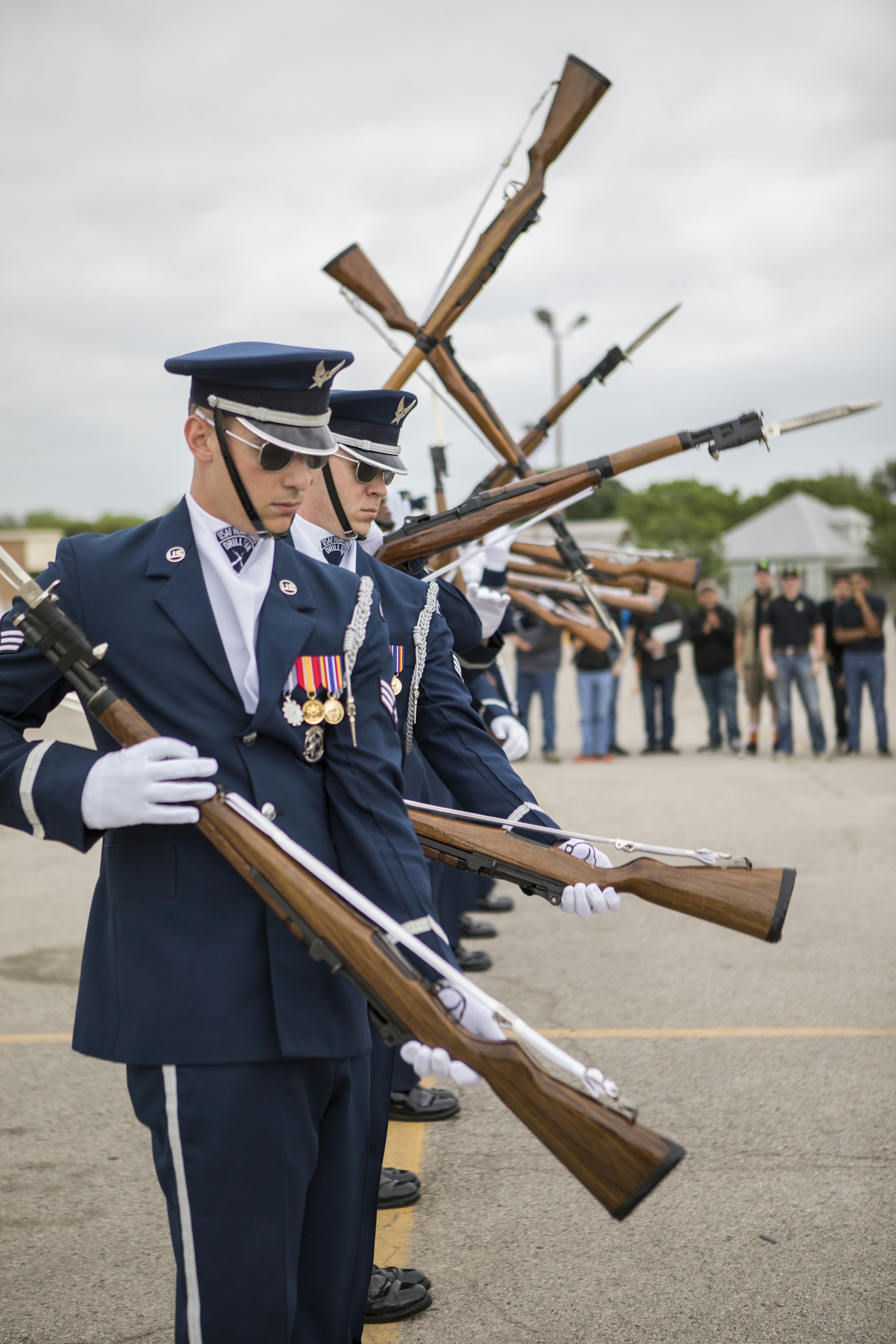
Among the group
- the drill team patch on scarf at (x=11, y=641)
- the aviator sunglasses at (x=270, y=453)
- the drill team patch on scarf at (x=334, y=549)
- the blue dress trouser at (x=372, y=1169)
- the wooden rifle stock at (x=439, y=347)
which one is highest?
the wooden rifle stock at (x=439, y=347)

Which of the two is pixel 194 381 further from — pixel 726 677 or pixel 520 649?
pixel 726 677

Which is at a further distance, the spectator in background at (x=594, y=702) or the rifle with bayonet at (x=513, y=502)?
the spectator in background at (x=594, y=702)

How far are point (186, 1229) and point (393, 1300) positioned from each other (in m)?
1.16

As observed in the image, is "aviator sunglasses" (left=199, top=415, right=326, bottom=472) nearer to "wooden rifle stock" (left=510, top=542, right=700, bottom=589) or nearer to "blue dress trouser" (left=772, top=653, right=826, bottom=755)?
"wooden rifle stock" (left=510, top=542, right=700, bottom=589)

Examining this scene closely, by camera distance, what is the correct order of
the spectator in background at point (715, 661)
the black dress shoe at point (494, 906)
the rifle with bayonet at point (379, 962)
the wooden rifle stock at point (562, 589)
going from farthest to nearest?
the spectator in background at point (715, 661)
the black dress shoe at point (494, 906)
the wooden rifle stock at point (562, 589)
the rifle with bayonet at point (379, 962)

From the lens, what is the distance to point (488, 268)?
4.26 metres

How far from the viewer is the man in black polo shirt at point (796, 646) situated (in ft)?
38.6

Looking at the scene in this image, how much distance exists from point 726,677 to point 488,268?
28.6 ft

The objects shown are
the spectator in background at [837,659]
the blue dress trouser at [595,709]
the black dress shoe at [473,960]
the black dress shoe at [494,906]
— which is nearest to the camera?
the black dress shoe at [473,960]

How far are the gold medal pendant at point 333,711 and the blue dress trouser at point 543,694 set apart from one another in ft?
31.9

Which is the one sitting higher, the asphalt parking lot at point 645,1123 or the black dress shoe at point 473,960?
the black dress shoe at point 473,960

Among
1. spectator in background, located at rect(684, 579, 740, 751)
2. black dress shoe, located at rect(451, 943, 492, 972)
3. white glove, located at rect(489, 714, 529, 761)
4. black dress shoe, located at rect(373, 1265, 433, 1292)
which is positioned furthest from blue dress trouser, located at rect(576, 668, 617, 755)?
black dress shoe, located at rect(373, 1265, 433, 1292)

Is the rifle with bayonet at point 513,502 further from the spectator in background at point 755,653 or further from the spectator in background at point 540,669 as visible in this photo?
the spectator in background at point 755,653

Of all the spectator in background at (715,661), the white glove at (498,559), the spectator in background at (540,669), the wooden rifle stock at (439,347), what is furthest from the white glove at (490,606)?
the spectator in background at (715,661)
